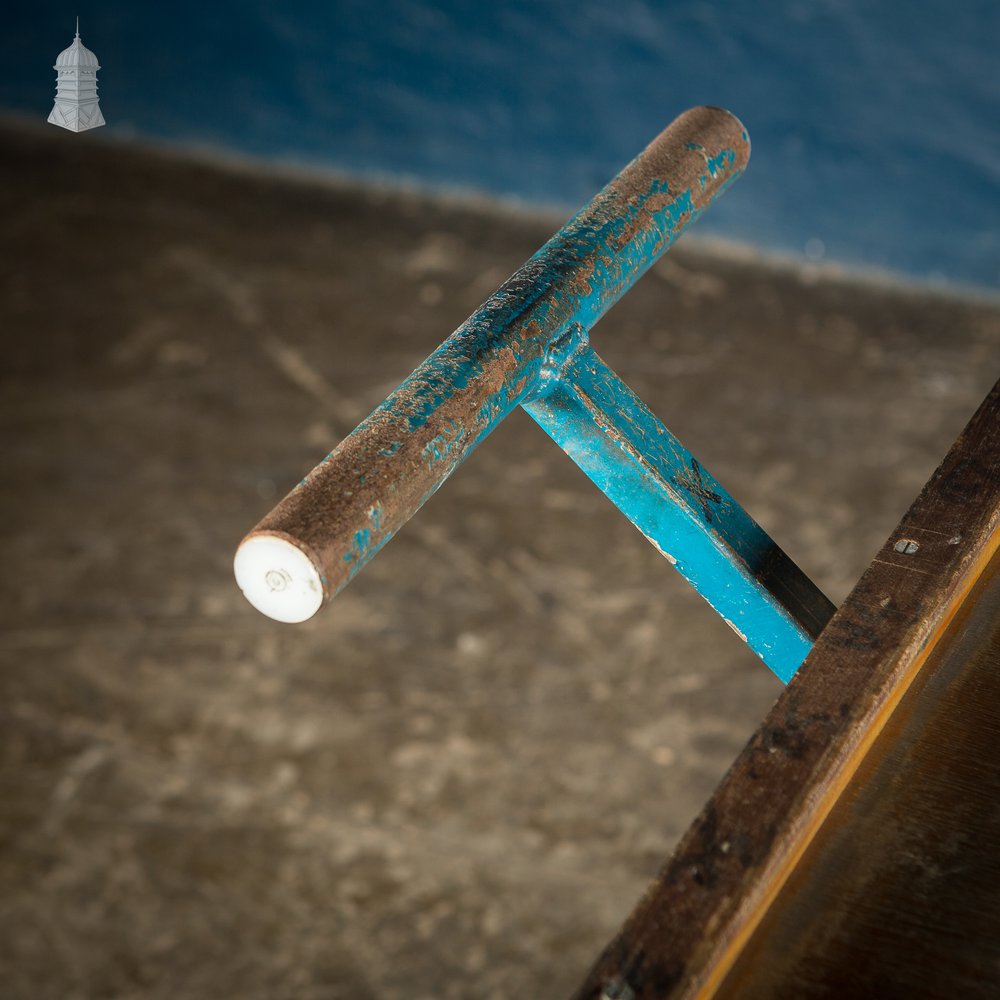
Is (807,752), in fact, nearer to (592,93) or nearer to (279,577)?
(279,577)

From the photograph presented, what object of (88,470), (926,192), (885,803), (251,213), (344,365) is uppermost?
(926,192)

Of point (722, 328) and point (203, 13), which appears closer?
point (722, 328)

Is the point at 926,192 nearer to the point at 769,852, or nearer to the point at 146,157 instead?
the point at 146,157

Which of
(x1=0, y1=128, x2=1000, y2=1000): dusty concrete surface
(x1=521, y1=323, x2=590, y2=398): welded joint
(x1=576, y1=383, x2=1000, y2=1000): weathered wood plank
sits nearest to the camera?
(x1=576, y1=383, x2=1000, y2=1000): weathered wood plank

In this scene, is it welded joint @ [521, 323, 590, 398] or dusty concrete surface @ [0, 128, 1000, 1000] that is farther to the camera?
dusty concrete surface @ [0, 128, 1000, 1000]

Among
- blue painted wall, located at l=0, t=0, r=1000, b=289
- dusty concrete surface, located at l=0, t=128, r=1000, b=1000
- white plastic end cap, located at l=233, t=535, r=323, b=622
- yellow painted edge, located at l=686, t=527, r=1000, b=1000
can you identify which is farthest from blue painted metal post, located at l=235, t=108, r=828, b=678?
blue painted wall, located at l=0, t=0, r=1000, b=289

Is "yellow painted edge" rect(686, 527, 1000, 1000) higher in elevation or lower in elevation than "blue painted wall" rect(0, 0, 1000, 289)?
lower

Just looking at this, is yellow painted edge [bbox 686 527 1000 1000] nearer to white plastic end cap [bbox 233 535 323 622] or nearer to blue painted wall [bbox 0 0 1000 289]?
white plastic end cap [bbox 233 535 323 622]

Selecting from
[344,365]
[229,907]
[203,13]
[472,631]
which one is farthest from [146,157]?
[229,907]
